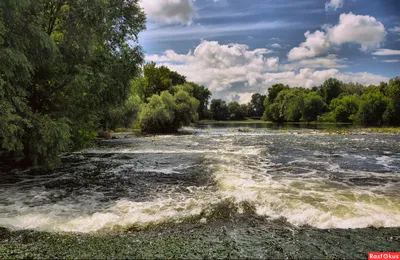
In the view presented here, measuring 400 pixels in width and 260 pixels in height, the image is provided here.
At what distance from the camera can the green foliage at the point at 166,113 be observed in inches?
1925

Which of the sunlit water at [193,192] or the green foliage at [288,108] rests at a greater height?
the green foliage at [288,108]

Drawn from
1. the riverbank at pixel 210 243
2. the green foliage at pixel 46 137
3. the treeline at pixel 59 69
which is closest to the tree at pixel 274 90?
the treeline at pixel 59 69

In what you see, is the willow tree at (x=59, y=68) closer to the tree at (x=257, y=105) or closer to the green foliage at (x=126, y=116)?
the green foliage at (x=126, y=116)

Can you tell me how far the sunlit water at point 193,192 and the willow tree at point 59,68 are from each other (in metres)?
2.20

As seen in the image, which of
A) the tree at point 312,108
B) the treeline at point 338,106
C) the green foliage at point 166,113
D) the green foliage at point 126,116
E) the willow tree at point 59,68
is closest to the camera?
the willow tree at point 59,68

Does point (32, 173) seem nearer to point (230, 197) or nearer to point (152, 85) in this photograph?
point (230, 197)

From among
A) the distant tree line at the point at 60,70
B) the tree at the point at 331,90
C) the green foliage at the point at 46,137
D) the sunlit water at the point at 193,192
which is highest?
the tree at the point at 331,90

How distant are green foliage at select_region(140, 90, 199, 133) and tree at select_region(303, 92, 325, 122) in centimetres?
7604

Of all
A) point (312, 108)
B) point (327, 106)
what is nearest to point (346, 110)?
point (312, 108)

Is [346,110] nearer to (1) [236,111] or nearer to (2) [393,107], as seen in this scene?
(2) [393,107]

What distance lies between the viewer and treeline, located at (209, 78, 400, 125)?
310 ft

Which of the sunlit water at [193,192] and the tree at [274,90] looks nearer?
the sunlit water at [193,192]

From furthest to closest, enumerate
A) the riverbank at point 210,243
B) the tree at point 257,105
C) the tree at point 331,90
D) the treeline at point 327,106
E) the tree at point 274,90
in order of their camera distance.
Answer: the tree at point 257,105
the tree at point 274,90
the tree at point 331,90
the treeline at point 327,106
the riverbank at point 210,243

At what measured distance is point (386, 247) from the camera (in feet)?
19.5
